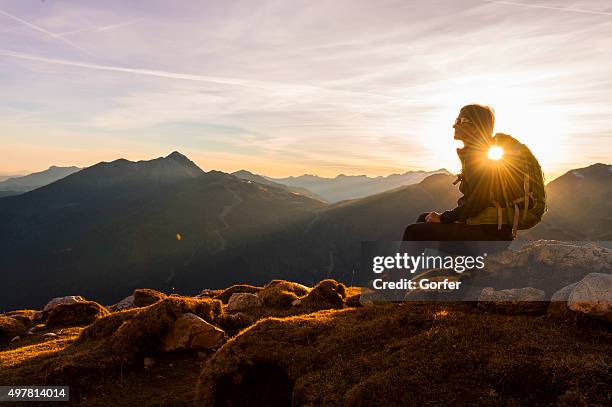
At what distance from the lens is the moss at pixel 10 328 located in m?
24.9

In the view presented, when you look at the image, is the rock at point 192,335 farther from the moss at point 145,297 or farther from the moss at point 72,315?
the moss at point 72,315

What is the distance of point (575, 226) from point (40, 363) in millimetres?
224470

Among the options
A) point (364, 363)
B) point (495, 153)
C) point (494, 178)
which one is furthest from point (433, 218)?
point (364, 363)

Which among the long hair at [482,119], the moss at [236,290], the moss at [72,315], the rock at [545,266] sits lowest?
the moss at [72,315]

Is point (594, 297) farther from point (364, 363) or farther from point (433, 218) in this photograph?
point (364, 363)

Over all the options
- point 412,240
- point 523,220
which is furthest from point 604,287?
point 412,240

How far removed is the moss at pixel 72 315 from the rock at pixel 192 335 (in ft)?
41.8

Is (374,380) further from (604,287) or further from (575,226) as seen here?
(575,226)

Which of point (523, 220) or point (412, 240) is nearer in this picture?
point (523, 220)

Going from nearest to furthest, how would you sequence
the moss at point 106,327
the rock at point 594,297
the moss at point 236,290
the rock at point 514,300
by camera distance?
1. the rock at point 594,297
2. the rock at point 514,300
3. the moss at point 106,327
4. the moss at point 236,290

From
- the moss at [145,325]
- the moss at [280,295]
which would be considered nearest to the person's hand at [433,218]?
the moss at [280,295]

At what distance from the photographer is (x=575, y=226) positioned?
188 metres

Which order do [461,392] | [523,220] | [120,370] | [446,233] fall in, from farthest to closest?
1. [120,370]
2. [446,233]
3. [523,220]
4. [461,392]

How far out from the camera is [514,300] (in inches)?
478
